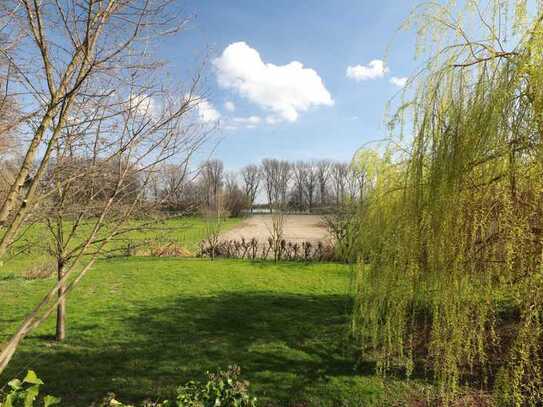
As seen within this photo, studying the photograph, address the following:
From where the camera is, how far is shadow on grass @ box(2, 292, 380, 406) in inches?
A: 154

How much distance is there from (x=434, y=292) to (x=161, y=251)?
41.3ft

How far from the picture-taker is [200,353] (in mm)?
4758

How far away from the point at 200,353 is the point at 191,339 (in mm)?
575

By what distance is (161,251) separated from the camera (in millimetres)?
13617

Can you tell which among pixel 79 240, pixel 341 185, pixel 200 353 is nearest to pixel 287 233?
pixel 341 185

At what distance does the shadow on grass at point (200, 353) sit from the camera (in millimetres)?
3904

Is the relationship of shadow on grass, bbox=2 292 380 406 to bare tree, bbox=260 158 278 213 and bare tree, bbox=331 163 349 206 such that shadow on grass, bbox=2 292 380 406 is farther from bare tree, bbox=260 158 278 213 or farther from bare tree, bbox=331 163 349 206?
bare tree, bbox=260 158 278 213

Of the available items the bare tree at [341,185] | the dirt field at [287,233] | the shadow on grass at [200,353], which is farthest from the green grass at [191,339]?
the dirt field at [287,233]

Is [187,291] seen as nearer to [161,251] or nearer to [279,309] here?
[279,309]

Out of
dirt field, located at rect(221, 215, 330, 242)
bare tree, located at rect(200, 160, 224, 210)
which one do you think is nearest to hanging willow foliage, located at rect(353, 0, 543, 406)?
bare tree, located at rect(200, 160, 224, 210)

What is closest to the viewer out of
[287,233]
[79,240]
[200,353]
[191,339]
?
[200,353]

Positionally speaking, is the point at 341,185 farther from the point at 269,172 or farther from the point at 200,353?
the point at 269,172

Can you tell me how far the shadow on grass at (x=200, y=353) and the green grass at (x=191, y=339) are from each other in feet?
0.04

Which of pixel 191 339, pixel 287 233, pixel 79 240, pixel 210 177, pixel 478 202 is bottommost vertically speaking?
pixel 191 339
